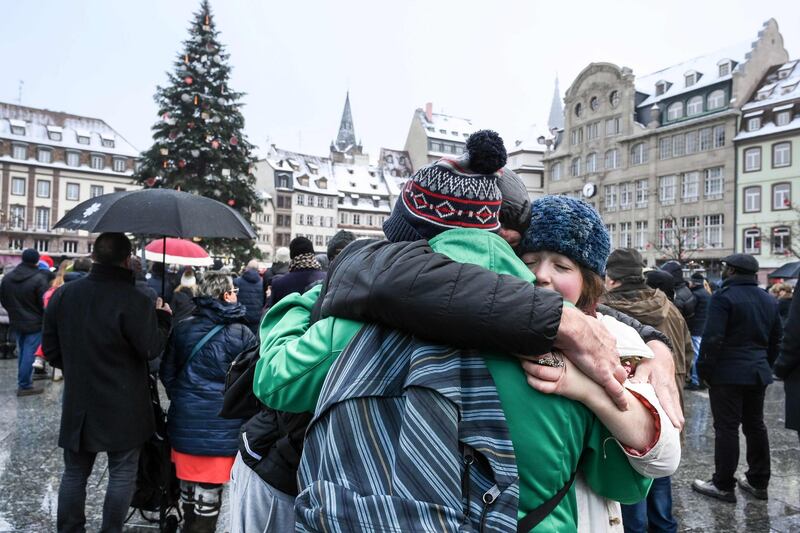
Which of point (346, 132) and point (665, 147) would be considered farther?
point (346, 132)

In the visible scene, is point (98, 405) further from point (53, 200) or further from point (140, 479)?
point (53, 200)

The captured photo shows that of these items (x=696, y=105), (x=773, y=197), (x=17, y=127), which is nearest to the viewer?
(x=773, y=197)

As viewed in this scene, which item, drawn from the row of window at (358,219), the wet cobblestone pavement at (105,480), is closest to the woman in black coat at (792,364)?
the wet cobblestone pavement at (105,480)

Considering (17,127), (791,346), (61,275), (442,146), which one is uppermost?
(442,146)

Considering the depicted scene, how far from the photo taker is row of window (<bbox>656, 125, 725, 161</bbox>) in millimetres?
41938

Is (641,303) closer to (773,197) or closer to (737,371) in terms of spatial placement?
(737,371)

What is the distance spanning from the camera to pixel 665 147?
45594 mm

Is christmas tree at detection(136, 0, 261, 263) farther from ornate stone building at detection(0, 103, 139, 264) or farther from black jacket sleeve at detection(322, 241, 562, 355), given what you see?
ornate stone building at detection(0, 103, 139, 264)

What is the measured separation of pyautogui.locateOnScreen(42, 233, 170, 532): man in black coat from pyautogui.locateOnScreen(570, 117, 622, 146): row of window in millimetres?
50102

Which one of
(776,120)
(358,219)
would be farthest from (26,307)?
(358,219)

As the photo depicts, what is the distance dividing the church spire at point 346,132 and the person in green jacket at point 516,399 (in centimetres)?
8951

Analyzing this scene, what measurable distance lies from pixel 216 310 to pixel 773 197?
42.3 meters

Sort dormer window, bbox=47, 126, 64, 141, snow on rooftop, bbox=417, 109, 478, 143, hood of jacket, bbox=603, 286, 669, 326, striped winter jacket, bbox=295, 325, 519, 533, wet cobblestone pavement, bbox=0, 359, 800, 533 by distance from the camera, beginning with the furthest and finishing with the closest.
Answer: snow on rooftop, bbox=417, 109, 478, 143, dormer window, bbox=47, 126, 64, 141, wet cobblestone pavement, bbox=0, 359, 800, 533, hood of jacket, bbox=603, 286, 669, 326, striped winter jacket, bbox=295, 325, 519, 533

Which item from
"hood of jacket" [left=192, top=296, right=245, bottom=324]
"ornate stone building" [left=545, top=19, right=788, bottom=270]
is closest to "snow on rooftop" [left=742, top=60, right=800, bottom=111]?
"ornate stone building" [left=545, top=19, right=788, bottom=270]
